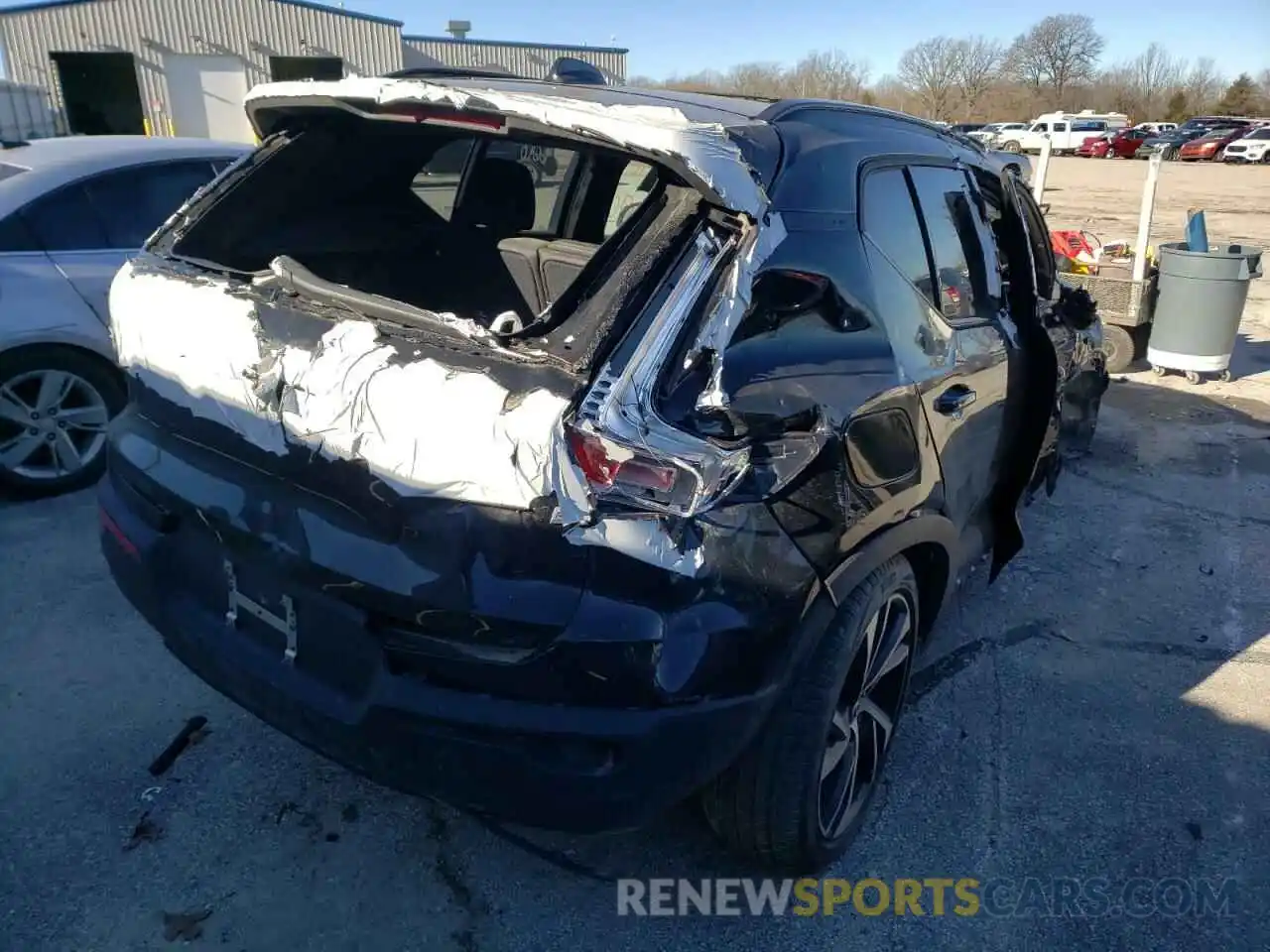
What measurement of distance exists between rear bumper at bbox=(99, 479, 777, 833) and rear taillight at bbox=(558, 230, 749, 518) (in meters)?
0.42

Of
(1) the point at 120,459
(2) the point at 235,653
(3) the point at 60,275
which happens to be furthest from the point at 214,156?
(2) the point at 235,653

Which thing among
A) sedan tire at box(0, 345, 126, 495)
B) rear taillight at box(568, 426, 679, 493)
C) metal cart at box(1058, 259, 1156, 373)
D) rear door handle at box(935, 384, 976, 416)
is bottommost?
metal cart at box(1058, 259, 1156, 373)

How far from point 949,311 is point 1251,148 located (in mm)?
48780

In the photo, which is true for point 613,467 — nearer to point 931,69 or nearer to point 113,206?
point 113,206

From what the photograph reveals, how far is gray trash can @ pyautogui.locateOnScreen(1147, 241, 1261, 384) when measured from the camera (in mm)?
7352

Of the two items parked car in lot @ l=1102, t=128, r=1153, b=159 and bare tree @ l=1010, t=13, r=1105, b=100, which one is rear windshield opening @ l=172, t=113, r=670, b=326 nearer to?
parked car in lot @ l=1102, t=128, r=1153, b=159

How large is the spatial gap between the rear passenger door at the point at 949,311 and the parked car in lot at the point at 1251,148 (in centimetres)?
4803

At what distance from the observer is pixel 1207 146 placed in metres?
44.1

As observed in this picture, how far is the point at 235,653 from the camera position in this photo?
7.15 ft

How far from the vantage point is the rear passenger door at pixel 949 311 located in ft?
8.14

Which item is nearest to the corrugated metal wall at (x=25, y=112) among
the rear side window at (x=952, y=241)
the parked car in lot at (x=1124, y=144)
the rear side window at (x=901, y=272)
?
the rear side window at (x=952, y=241)

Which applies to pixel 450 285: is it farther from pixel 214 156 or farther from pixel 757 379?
pixel 214 156

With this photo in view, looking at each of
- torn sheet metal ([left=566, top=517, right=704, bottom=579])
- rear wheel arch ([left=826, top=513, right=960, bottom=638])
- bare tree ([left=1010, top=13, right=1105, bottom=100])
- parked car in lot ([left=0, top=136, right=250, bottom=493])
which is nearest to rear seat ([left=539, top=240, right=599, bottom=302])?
rear wheel arch ([left=826, top=513, right=960, bottom=638])

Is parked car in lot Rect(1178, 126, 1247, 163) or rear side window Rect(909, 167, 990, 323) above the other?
rear side window Rect(909, 167, 990, 323)
